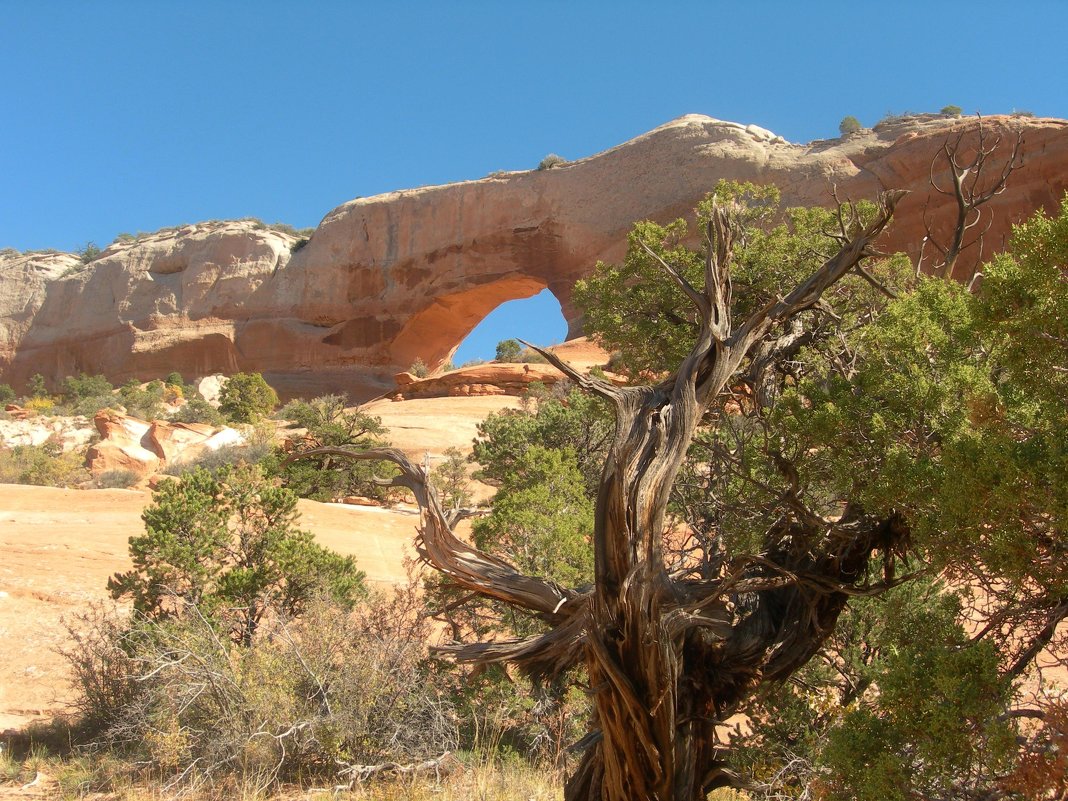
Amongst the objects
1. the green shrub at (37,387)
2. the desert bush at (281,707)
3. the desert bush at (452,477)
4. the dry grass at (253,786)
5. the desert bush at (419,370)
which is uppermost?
the desert bush at (419,370)

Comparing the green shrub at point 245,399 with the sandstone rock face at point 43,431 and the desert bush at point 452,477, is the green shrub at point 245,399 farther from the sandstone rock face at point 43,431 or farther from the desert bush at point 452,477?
the desert bush at point 452,477

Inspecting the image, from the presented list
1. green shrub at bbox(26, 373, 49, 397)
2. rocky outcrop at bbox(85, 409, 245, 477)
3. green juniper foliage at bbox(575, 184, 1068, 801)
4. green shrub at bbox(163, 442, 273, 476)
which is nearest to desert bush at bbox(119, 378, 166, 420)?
rocky outcrop at bbox(85, 409, 245, 477)

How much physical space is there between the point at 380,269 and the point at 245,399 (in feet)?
34.1

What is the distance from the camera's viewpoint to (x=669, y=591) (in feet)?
14.2

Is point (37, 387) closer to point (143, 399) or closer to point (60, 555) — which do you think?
point (143, 399)

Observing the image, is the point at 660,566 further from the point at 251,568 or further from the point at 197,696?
the point at 251,568

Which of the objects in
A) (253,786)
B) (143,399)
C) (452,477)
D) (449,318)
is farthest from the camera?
(449,318)

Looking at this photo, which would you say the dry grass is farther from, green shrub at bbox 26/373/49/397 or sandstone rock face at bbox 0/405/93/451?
green shrub at bbox 26/373/49/397

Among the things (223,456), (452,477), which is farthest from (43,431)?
(452,477)

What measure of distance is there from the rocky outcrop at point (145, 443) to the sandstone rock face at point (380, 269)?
40.6ft

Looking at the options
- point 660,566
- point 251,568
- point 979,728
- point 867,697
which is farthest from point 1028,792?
point 251,568

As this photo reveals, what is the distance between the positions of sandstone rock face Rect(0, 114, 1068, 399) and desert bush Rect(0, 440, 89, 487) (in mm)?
14618

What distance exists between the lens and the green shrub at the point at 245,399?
32.3 metres

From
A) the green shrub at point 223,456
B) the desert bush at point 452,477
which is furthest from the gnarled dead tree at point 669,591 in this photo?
the green shrub at point 223,456
